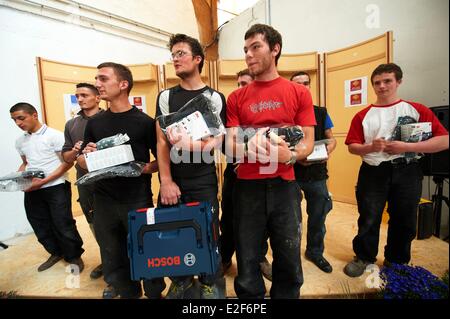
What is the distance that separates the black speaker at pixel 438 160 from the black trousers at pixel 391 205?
4cm

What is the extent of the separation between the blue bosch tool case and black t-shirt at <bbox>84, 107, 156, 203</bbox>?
0.69ft

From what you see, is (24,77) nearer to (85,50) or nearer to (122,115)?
(85,50)

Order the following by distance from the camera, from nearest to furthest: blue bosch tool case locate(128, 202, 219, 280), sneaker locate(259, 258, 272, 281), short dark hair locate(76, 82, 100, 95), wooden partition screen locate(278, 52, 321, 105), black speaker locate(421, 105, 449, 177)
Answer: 1. blue bosch tool case locate(128, 202, 219, 280)
2. black speaker locate(421, 105, 449, 177)
3. short dark hair locate(76, 82, 100, 95)
4. sneaker locate(259, 258, 272, 281)
5. wooden partition screen locate(278, 52, 321, 105)

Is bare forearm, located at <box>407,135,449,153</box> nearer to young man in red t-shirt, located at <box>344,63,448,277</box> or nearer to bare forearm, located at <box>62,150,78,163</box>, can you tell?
young man in red t-shirt, located at <box>344,63,448,277</box>

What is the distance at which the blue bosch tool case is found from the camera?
880 mm

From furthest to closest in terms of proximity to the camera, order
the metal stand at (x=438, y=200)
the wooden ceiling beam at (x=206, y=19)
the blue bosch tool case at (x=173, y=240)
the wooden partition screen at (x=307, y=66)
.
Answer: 1. the wooden partition screen at (x=307, y=66)
2. the wooden ceiling beam at (x=206, y=19)
3. the metal stand at (x=438, y=200)
4. the blue bosch tool case at (x=173, y=240)

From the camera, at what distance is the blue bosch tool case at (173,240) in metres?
0.88

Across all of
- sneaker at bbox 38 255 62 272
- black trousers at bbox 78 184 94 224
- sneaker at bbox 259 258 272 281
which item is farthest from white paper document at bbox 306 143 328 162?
sneaker at bbox 38 255 62 272

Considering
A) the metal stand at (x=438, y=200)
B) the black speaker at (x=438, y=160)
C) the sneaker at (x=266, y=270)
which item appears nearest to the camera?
the black speaker at (x=438, y=160)

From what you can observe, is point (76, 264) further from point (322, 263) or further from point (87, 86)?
point (322, 263)

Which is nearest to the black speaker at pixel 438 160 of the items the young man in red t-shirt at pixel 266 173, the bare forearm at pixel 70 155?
the young man in red t-shirt at pixel 266 173

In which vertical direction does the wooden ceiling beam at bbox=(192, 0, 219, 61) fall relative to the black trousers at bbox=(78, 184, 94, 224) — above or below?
above

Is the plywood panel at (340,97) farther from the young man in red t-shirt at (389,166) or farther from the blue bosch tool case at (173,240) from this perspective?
the blue bosch tool case at (173,240)

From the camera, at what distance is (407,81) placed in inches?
44.5
